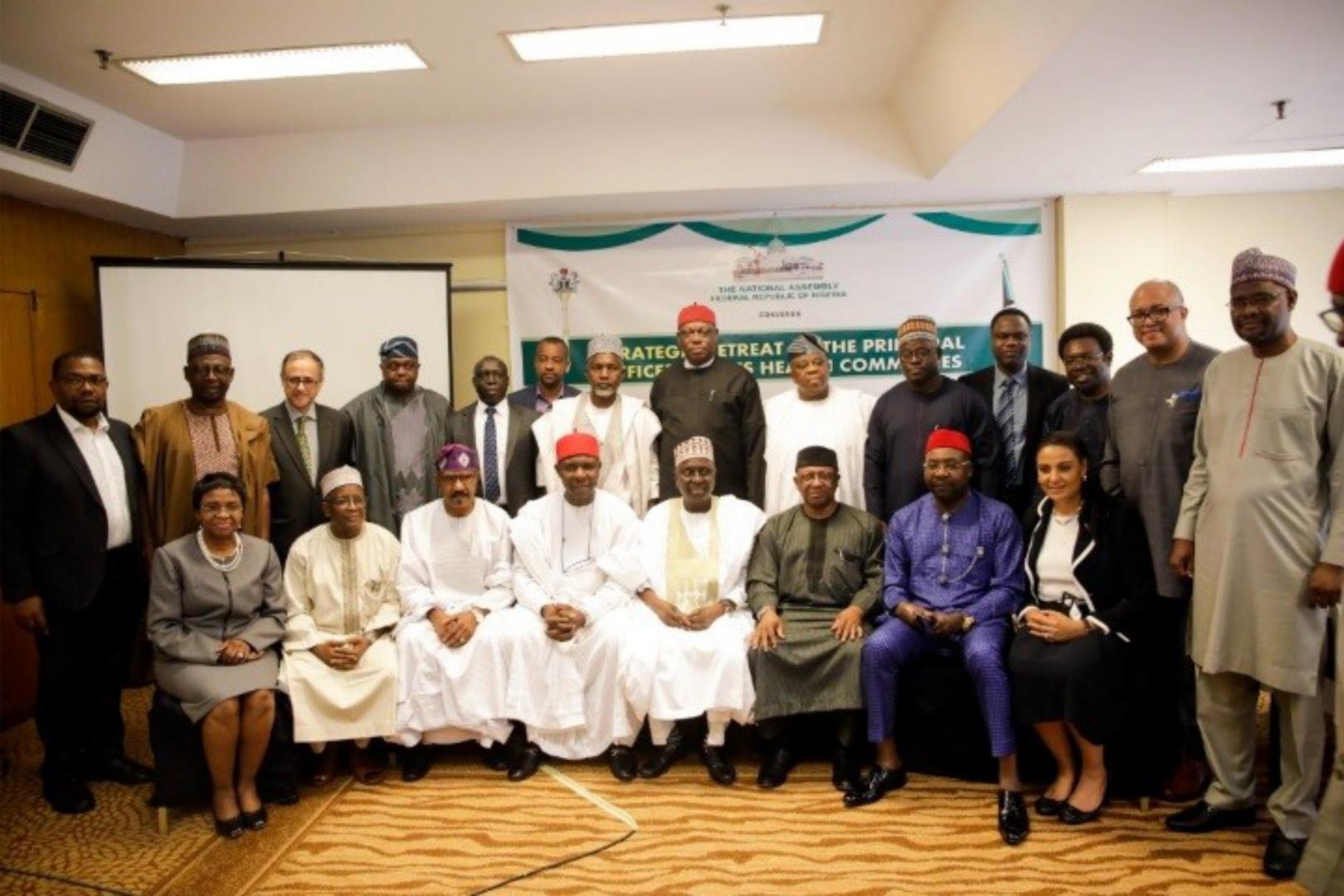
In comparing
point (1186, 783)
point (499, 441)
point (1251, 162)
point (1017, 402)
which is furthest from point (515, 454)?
point (1251, 162)

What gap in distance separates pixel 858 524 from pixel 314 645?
2.28 metres

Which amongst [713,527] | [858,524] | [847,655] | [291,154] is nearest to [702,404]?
[713,527]

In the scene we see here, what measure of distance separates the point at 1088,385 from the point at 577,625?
2379mm

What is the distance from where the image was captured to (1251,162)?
18.0 feet

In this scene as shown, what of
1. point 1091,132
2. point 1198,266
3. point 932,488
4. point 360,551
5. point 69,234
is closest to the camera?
point 932,488

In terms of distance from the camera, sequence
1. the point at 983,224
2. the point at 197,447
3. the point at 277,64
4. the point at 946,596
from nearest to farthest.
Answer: the point at 946,596
the point at 197,447
the point at 277,64
the point at 983,224

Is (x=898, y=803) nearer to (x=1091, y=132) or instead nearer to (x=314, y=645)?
(x=314, y=645)

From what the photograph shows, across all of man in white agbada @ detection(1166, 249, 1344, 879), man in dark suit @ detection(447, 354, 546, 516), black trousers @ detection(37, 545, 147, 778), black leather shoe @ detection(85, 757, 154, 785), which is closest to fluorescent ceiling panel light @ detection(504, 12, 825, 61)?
man in dark suit @ detection(447, 354, 546, 516)

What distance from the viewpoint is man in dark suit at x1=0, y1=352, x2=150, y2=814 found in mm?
3631

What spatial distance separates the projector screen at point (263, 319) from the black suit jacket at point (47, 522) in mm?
2031

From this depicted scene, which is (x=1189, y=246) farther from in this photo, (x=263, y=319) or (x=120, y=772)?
(x=120, y=772)

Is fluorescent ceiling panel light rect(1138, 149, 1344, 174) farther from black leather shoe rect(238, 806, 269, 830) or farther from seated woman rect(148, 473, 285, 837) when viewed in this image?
black leather shoe rect(238, 806, 269, 830)

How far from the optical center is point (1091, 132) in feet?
15.2

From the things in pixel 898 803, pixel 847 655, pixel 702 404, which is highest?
pixel 702 404
